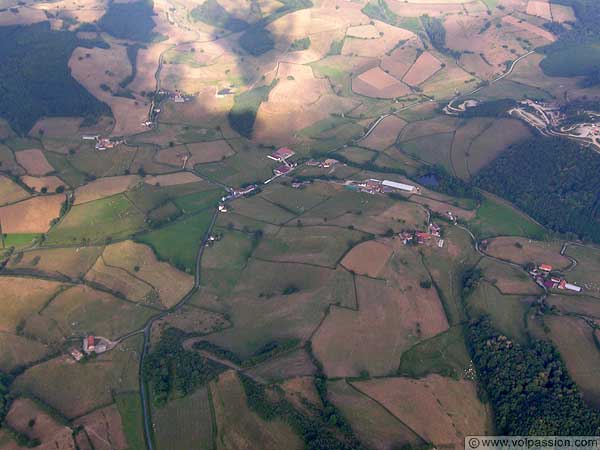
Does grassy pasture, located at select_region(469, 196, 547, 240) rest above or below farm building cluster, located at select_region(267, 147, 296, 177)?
above

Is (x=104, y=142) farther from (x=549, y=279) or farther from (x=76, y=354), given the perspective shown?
(x=549, y=279)

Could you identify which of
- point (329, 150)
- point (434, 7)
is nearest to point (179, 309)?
point (329, 150)

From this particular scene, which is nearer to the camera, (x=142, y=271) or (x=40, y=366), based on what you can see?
(x=40, y=366)

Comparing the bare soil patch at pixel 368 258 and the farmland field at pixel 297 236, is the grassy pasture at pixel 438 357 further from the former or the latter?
the bare soil patch at pixel 368 258

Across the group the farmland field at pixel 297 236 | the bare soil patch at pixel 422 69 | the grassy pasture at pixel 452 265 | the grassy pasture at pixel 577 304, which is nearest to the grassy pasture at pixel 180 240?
the farmland field at pixel 297 236

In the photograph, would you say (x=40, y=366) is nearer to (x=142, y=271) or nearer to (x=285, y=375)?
(x=142, y=271)

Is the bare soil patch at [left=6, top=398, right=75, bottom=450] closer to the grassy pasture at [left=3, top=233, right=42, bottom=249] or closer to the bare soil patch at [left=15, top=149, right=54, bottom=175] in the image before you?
the grassy pasture at [left=3, top=233, right=42, bottom=249]

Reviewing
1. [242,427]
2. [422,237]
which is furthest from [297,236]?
[242,427]

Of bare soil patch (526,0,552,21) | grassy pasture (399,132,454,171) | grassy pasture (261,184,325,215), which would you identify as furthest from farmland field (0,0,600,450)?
bare soil patch (526,0,552,21)
